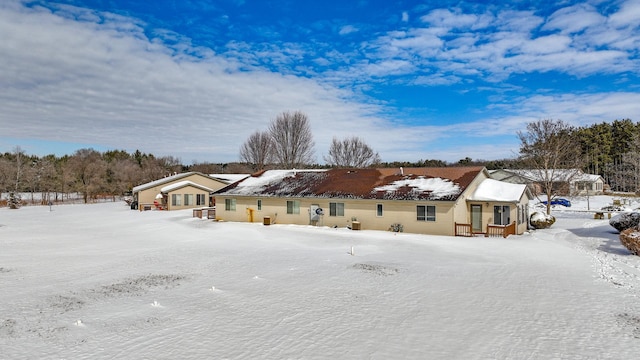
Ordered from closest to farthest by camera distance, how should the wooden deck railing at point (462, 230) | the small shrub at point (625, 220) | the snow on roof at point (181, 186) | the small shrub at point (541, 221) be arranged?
the small shrub at point (625, 220) → the wooden deck railing at point (462, 230) → the small shrub at point (541, 221) → the snow on roof at point (181, 186)

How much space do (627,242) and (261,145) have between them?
2624 inches

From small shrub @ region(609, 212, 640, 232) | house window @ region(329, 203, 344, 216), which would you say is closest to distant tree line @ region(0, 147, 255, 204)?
house window @ region(329, 203, 344, 216)

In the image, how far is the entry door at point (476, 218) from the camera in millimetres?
29703

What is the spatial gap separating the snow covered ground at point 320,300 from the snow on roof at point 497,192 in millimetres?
4723

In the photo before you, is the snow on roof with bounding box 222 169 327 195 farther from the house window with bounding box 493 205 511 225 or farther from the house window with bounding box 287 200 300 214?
the house window with bounding box 493 205 511 225

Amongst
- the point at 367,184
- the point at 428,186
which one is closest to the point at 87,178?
the point at 367,184

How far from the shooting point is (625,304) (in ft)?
40.7

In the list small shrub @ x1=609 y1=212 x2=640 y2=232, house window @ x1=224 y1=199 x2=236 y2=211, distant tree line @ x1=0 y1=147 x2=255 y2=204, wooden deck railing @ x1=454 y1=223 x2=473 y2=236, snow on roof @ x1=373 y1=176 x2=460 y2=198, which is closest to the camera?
small shrub @ x1=609 y1=212 x2=640 y2=232

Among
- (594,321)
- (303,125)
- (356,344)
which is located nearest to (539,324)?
(594,321)

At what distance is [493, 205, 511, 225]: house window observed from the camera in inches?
1130

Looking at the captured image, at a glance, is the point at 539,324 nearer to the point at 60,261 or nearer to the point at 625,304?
the point at 625,304

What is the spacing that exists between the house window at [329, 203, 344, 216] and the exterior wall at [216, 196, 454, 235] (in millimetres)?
258

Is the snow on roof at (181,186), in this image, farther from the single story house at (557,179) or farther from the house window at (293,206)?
the single story house at (557,179)

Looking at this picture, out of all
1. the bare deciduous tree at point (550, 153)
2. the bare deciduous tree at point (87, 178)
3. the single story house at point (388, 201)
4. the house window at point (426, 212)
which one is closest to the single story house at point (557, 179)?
the bare deciduous tree at point (550, 153)
